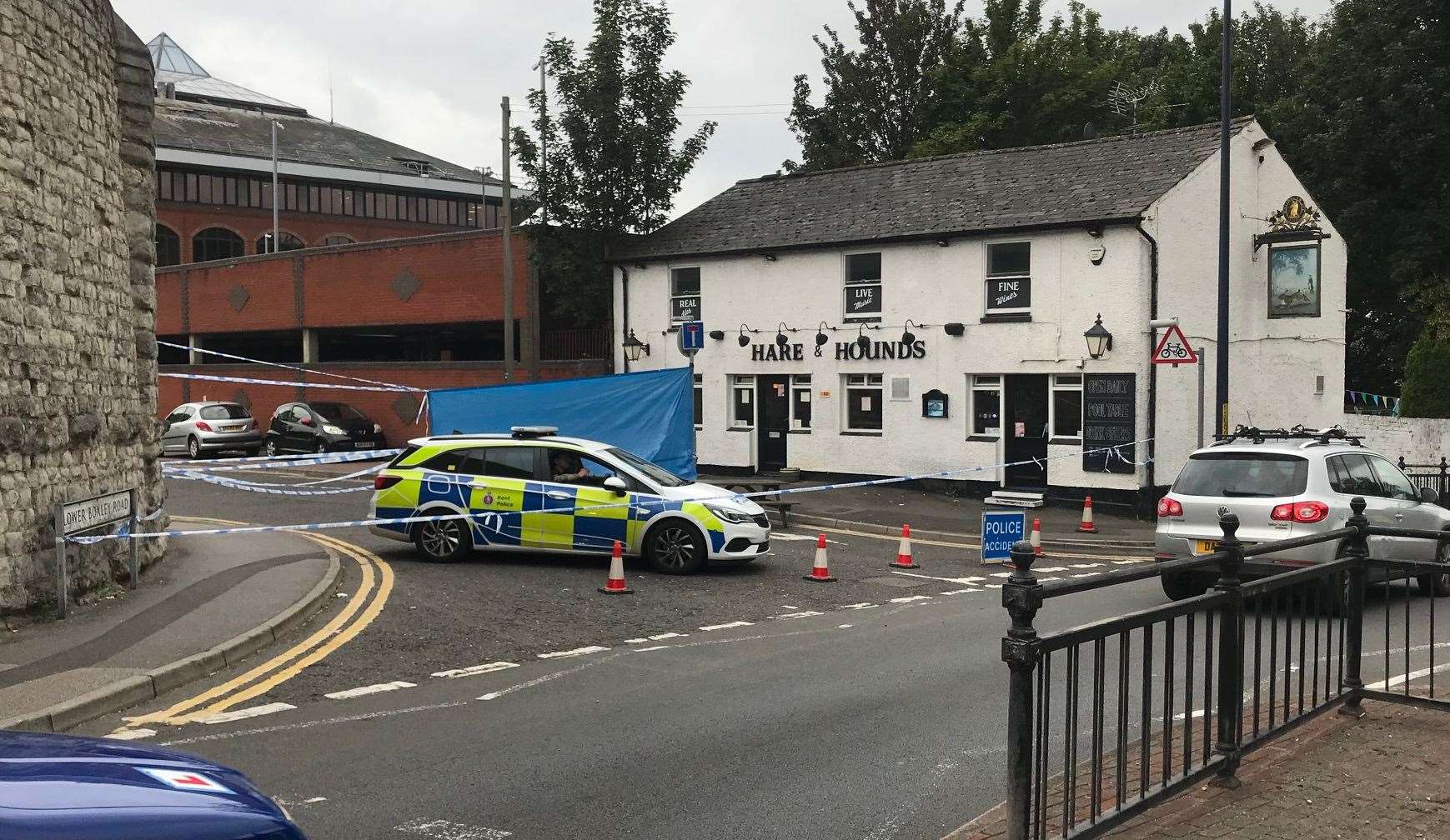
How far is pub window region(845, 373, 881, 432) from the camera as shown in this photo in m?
27.3

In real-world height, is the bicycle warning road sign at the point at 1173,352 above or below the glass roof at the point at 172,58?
below

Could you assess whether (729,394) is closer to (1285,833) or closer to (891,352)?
(891,352)

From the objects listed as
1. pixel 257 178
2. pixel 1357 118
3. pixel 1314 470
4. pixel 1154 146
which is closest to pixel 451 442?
pixel 1314 470

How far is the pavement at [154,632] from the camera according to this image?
28.6ft

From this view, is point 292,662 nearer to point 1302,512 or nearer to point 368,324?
point 1302,512

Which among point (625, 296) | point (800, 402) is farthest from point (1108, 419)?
point (625, 296)

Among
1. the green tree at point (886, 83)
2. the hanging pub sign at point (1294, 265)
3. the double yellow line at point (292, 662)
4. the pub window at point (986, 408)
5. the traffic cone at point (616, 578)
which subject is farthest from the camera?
the green tree at point (886, 83)

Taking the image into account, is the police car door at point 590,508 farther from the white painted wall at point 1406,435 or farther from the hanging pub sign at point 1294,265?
the white painted wall at point 1406,435

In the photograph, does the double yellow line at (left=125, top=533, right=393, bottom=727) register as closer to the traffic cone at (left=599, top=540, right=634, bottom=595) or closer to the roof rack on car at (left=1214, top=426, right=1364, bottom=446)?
the traffic cone at (left=599, top=540, right=634, bottom=595)

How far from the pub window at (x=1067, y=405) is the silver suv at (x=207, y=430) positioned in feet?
80.2

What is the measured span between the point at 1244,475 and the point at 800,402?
53.2 ft

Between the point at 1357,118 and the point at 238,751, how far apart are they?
121 ft

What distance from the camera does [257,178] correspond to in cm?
6756

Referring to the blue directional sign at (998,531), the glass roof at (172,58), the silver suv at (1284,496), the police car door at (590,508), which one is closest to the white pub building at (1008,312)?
the blue directional sign at (998,531)
